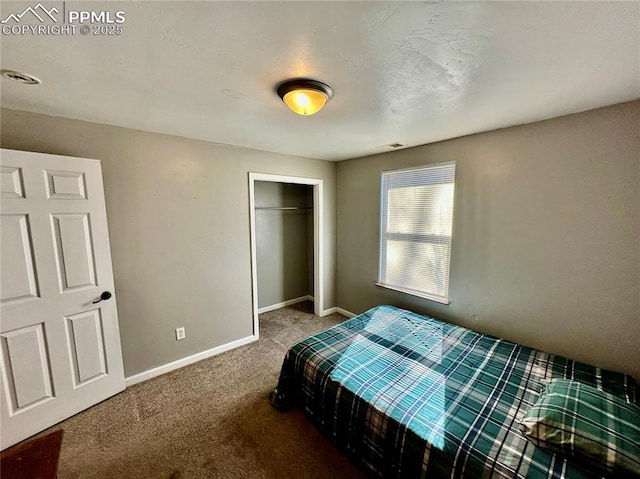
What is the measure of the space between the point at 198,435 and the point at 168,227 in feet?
5.71

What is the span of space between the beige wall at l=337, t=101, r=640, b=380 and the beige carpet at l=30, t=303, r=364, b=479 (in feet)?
6.12

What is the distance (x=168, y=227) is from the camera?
7.80ft

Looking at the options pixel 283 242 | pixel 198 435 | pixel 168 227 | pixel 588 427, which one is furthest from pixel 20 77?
pixel 588 427

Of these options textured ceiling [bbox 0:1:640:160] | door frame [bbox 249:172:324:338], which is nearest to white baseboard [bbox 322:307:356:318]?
door frame [bbox 249:172:324:338]

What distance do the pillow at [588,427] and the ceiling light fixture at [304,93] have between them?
6.81 ft

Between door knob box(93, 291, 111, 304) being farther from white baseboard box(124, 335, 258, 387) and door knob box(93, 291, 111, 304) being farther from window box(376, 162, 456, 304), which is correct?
window box(376, 162, 456, 304)

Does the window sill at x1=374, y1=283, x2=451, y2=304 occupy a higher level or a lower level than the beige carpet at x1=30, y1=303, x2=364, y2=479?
higher

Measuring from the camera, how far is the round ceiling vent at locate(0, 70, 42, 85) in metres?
1.27

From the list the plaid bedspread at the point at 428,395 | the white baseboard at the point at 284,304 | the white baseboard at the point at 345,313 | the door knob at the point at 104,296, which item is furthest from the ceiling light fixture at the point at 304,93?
the white baseboard at the point at 284,304

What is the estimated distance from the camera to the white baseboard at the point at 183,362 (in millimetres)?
2281

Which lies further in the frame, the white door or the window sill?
the window sill

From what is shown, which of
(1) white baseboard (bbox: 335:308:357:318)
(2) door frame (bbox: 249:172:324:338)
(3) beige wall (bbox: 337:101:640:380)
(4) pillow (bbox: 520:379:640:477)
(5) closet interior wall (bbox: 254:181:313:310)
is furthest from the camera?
(5) closet interior wall (bbox: 254:181:313:310)

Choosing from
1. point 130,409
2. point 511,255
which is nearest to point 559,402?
point 511,255

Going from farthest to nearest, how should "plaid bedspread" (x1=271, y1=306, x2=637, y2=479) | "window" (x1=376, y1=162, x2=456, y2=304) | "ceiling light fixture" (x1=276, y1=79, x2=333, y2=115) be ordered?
"window" (x1=376, y1=162, x2=456, y2=304) < "ceiling light fixture" (x1=276, y1=79, x2=333, y2=115) < "plaid bedspread" (x1=271, y1=306, x2=637, y2=479)
